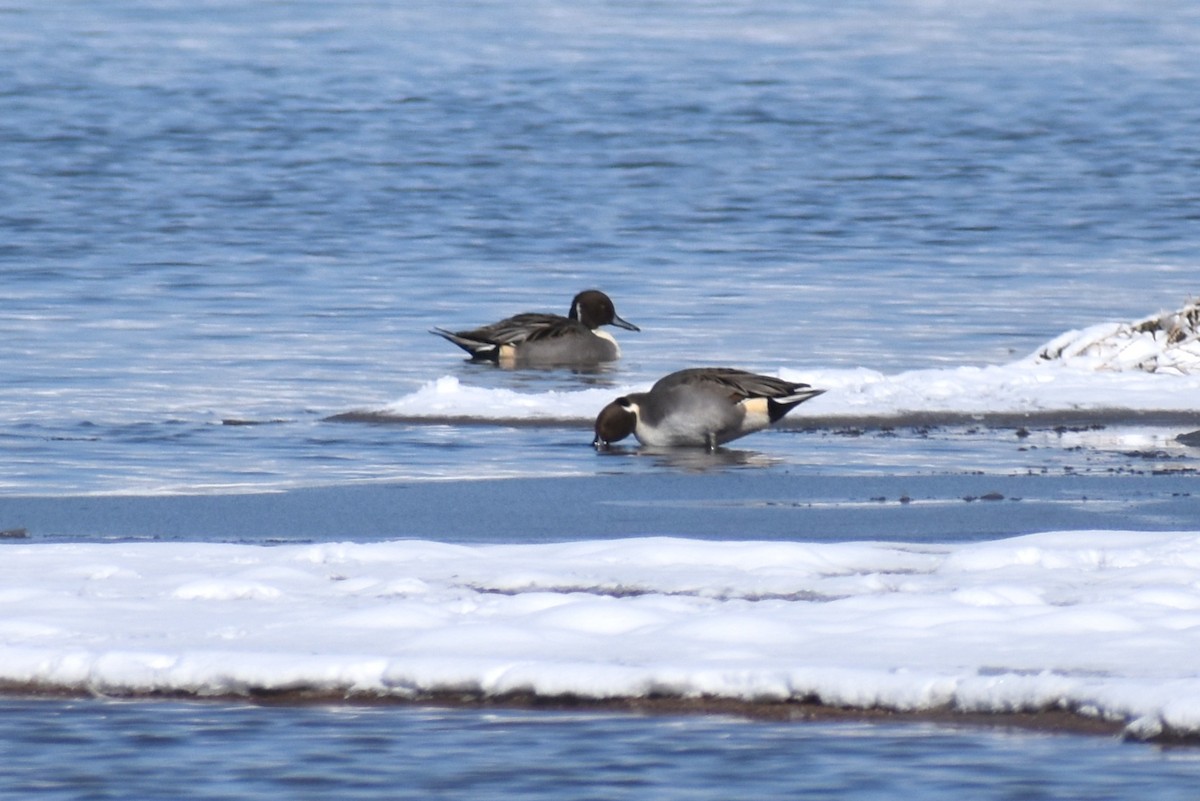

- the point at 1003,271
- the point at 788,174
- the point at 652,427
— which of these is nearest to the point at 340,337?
the point at 652,427

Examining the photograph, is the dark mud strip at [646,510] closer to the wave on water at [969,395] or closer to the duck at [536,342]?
the wave on water at [969,395]

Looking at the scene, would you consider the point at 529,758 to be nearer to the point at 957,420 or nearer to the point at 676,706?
the point at 676,706

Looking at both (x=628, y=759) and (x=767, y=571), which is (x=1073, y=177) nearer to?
(x=767, y=571)

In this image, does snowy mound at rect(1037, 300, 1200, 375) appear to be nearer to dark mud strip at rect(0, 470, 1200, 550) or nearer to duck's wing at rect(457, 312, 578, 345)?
dark mud strip at rect(0, 470, 1200, 550)

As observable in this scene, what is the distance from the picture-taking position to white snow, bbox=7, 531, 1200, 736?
6.71m

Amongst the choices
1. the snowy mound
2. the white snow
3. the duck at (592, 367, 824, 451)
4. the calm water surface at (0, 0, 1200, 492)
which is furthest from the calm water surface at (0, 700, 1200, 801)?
the snowy mound

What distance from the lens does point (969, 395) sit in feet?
43.4

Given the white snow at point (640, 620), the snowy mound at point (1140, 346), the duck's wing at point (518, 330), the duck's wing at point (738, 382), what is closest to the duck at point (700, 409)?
the duck's wing at point (738, 382)

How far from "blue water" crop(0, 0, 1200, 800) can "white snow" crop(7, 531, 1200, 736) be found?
8.0 inches

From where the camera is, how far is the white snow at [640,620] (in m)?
6.71

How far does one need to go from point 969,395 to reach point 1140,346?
1806 mm

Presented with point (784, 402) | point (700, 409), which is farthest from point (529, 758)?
point (784, 402)

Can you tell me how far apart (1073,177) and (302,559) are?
77.3ft

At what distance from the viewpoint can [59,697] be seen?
6.91 meters
